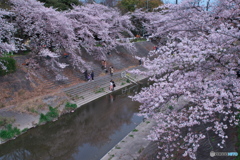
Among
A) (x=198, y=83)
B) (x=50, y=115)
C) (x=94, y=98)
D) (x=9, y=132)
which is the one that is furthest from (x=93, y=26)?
(x=198, y=83)

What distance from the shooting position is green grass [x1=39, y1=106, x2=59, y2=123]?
1204 centimetres

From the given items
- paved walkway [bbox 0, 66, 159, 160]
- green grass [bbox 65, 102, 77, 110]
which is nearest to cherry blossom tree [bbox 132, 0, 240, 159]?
paved walkway [bbox 0, 66, 159, 160]

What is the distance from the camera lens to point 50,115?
494 inches

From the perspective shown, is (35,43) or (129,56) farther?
(129,56)

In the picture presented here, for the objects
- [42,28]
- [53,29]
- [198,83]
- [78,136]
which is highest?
[42,28]

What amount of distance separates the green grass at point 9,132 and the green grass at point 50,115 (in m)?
1.57

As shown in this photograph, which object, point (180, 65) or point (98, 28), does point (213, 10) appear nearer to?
point (180, 65)

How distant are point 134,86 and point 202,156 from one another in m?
15.1

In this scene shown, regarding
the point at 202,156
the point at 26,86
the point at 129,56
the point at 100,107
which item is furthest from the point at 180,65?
the point at 129,56

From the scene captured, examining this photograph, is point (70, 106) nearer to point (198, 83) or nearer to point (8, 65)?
point (8, 65)

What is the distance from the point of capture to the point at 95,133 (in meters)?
11.1

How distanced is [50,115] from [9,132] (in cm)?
274

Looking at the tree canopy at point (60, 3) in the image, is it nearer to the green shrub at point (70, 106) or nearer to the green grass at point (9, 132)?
the green shrub at point (70, 106)

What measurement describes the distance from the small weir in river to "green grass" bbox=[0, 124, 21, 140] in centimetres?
29
